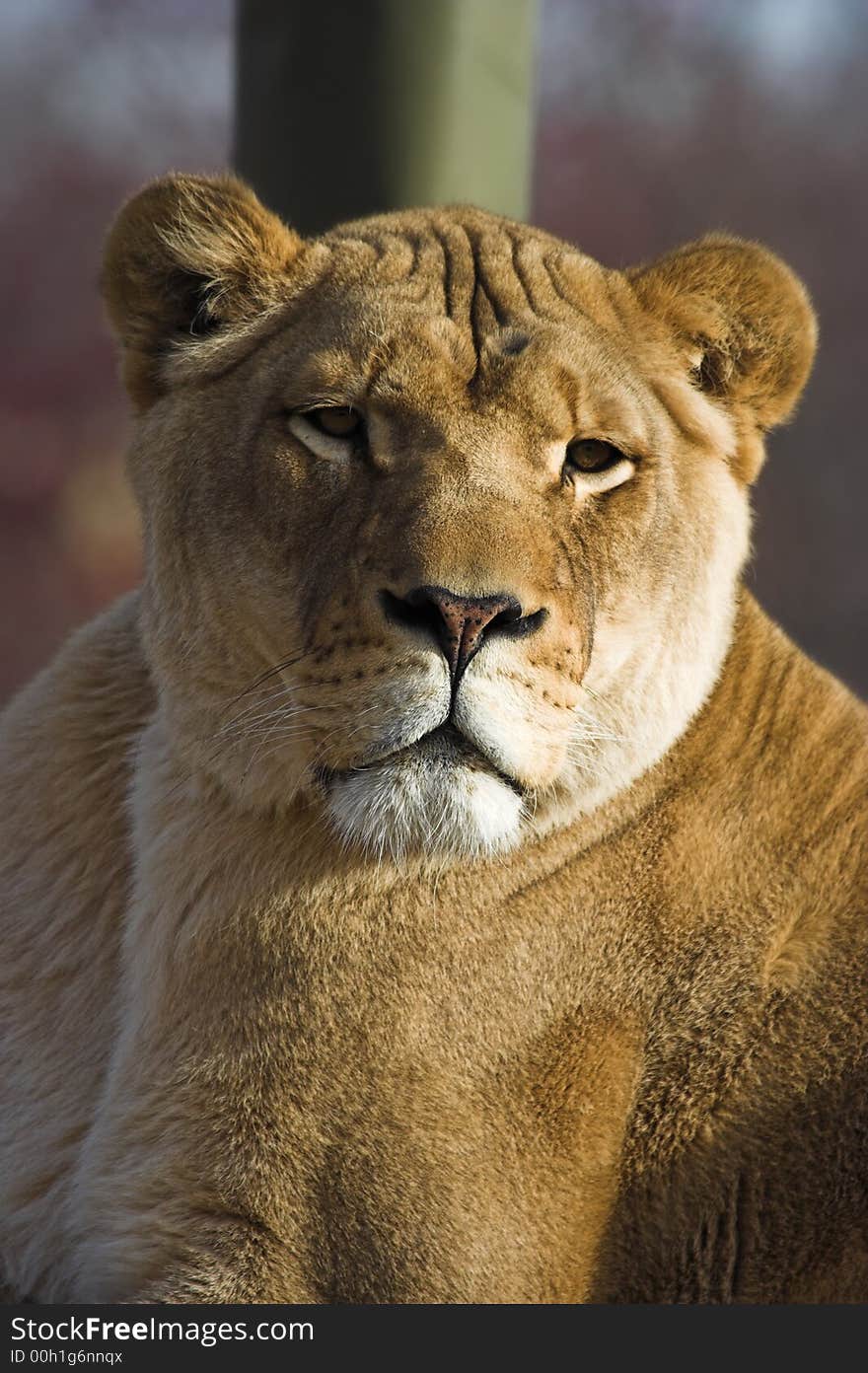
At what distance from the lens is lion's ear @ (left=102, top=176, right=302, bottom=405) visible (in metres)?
2.63

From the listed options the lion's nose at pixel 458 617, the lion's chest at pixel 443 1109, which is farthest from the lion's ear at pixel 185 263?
the lion's chest at pixel 443 1109

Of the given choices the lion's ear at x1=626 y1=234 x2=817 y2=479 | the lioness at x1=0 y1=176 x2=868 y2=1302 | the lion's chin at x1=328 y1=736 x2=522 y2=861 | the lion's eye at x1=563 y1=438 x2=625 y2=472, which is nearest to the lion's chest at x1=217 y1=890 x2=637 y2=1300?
the lioness at x1=0 y1=176 x2=868 y2=1302

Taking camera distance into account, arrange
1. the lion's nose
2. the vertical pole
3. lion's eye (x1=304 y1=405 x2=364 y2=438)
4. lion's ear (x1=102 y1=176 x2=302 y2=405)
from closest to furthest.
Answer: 1. the lion's nose
2. lion's eye (x1=304 y1=405 x2=364 y2=438)
3. lion's ear (x1=102 y1=176 x2=302 y2=405)
4. the vertical pole

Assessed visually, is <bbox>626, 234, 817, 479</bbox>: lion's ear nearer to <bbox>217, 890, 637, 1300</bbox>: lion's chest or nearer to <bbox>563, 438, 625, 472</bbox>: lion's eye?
<bbox>563, 438, 625, 472</bbox>: lion's eye

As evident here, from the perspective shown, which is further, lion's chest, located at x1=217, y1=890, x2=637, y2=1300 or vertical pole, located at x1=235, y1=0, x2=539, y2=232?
vertical pole, located at x1=235, y1=0, x2=539, y2=232

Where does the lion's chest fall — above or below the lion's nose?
below

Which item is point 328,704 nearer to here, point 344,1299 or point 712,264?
point 344,1299

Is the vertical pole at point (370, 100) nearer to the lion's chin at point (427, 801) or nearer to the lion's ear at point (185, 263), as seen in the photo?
the lion's ear at point (185, 263)

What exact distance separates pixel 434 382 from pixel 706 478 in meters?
0.50

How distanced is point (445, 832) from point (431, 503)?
435mm

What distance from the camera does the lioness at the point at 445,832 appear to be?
231 centimetres

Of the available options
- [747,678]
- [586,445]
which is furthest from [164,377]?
[747,678]

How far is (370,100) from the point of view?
4.16m

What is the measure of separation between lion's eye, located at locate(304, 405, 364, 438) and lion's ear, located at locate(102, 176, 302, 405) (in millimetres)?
295
